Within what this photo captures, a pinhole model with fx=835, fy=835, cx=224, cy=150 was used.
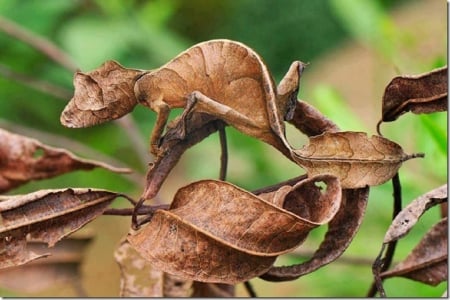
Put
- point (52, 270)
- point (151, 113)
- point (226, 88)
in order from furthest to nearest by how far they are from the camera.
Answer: point (151, 113) → point (52, 270) → point (226, 88)

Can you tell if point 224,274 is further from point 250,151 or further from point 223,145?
point 250,151

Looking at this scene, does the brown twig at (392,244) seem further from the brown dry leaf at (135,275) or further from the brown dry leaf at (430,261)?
the brown dry leaf at (135,275)

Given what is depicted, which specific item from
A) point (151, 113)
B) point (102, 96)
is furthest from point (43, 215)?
point (151, 113)

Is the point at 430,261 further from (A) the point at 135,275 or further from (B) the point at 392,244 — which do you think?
(A) the point at 135,275

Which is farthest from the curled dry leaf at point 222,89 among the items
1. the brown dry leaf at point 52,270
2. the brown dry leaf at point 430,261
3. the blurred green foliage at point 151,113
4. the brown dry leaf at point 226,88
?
the blurred green foliage at point 151,113

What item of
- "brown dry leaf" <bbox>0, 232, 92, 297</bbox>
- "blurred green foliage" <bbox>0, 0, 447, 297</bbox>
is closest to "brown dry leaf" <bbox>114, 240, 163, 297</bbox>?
"brown dry leaf" <bbox>0, 232, 92, 297</bbox>

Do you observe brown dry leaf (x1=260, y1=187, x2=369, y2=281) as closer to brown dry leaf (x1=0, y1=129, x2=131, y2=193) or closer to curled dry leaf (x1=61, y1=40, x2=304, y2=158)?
curled dry leaf (x1=61, y1=40, x2=304, y2=158)
